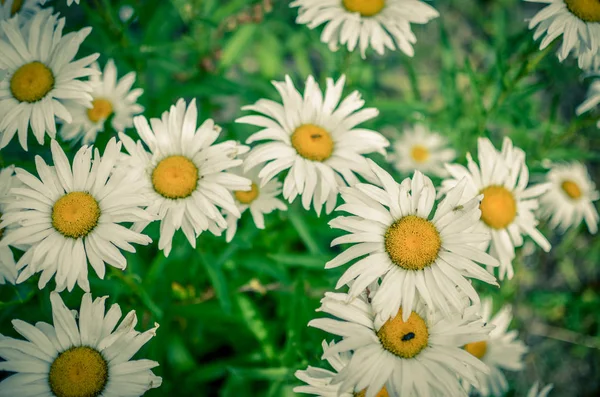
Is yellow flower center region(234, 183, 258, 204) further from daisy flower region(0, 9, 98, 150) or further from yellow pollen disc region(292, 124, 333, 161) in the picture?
daisy flower region(0, 9, 98, 150)

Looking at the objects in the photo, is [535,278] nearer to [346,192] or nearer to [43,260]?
[346,192]

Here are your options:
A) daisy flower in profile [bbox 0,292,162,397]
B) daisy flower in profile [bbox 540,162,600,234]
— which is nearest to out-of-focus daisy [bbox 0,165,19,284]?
daisy flower in profile [bbox 0,292,162,397]

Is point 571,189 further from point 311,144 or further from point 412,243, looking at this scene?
point 311,144

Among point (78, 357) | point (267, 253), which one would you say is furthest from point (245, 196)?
point (78, 357)

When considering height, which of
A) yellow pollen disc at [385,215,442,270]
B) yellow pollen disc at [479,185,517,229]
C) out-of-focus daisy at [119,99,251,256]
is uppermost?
out-of-focus daisy at [119,99,251,256]

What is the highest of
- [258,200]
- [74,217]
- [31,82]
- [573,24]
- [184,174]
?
[31,82]

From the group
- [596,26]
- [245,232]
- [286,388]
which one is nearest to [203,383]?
[286,388]
